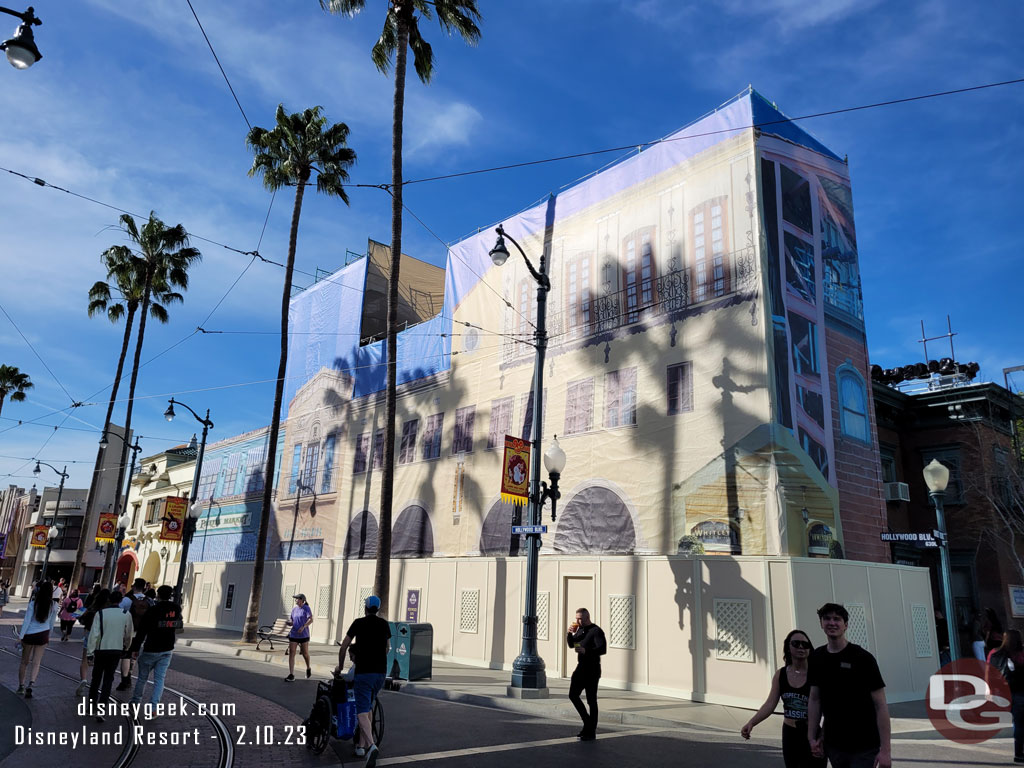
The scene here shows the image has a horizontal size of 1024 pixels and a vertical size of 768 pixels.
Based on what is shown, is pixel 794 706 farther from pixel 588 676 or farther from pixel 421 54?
pixel 421 54

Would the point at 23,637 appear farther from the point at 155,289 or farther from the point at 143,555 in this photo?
the point at 143,555

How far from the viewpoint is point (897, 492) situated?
20.3m

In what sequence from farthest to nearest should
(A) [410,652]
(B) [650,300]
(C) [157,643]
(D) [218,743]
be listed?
(B) [650,300] → (A) [410,652] → (C) [157,643] → (D) [218,743]

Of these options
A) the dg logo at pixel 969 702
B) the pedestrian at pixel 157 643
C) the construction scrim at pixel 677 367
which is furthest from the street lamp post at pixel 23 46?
the dg logo at pixel 969 702

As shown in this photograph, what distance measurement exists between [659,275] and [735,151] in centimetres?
356

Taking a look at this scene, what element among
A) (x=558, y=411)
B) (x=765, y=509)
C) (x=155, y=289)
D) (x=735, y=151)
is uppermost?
(x=155, y=289)

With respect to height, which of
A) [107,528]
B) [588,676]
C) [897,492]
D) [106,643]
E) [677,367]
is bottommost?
[588,676]

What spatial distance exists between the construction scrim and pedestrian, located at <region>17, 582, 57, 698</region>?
11.4 meters

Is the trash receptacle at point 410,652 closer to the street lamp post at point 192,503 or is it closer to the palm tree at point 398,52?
the palm tree at point 398,52

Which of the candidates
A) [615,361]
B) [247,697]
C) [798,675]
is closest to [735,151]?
[615,361]

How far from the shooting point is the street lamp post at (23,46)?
319 inches

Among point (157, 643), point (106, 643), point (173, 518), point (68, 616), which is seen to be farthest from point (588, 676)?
point (173, 518)

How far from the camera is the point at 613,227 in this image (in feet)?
66.8

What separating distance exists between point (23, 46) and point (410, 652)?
12.9 metres
